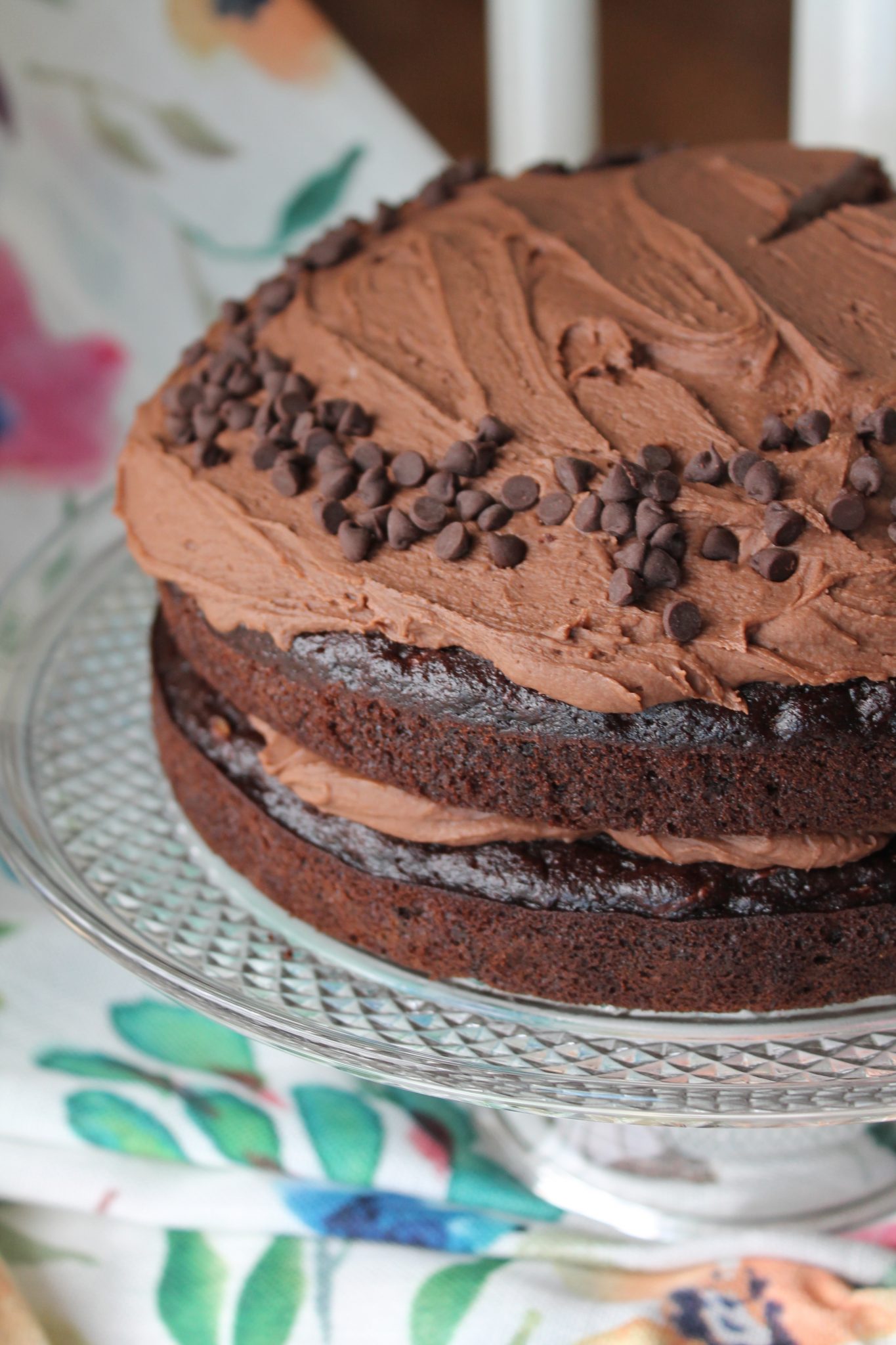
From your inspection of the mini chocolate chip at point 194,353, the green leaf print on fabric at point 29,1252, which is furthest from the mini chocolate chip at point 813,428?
the green leaf print on fabric at point 29,1252

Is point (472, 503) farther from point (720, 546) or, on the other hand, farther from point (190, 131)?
point (190, 131)

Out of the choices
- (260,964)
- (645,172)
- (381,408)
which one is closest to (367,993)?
(260,964)

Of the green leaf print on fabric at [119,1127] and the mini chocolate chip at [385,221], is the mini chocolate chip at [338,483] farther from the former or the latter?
the green leaf print on fabric at [119,1127]

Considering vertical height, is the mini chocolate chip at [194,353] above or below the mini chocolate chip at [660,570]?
above

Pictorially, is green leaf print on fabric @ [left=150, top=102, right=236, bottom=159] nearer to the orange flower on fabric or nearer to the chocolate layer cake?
the orange flower on fabric

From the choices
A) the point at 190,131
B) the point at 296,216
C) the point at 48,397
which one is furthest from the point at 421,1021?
the point at 190,131
